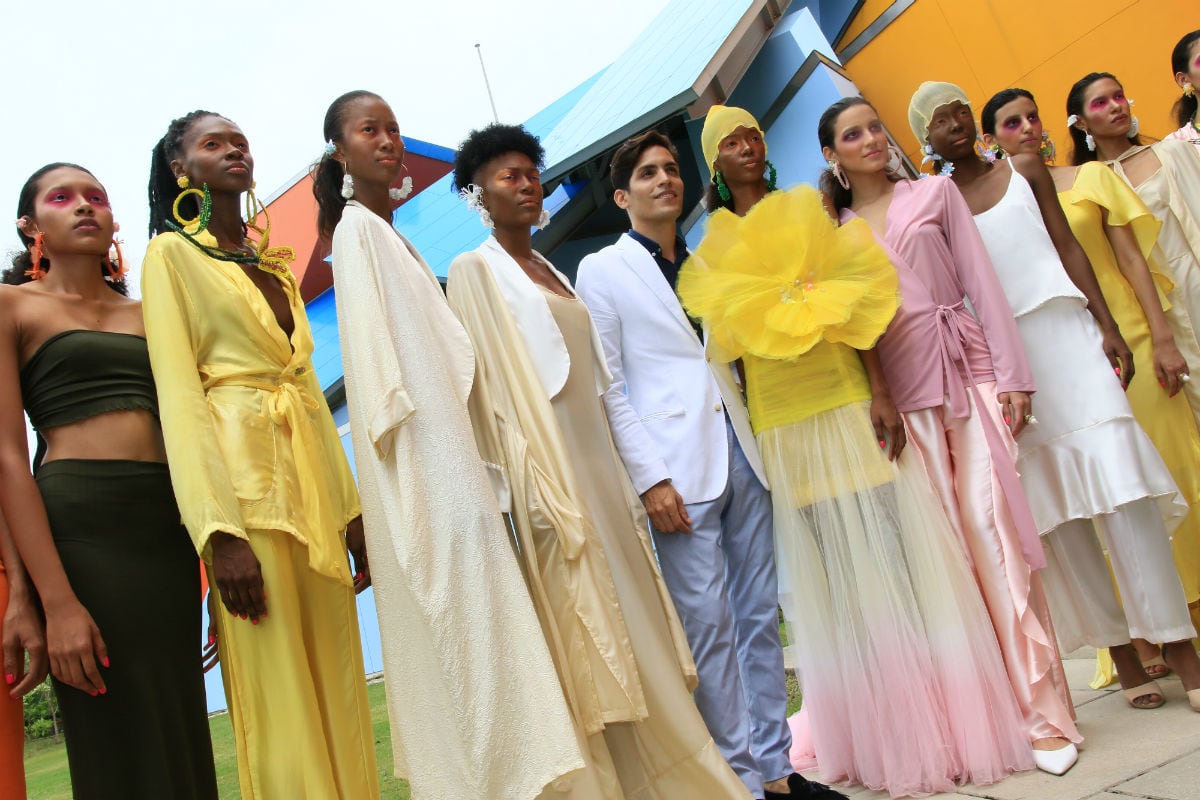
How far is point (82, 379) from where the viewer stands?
2652 mm

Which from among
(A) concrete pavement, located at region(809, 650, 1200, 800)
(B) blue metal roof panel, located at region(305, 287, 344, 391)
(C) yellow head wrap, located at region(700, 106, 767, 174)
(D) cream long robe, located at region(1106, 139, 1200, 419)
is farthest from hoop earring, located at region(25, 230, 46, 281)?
(B) blue metal roof panel, located at region(305, 287, 344, 391)

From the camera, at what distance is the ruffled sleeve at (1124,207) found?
4203 millimetres

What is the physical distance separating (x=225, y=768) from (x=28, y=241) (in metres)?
4.53

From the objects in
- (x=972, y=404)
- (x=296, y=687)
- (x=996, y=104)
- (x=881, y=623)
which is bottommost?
(x=881, y=623)

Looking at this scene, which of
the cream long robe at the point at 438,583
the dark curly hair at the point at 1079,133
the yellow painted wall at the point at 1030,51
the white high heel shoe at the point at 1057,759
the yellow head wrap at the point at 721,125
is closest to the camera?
the cream long robe at the point at 438,583

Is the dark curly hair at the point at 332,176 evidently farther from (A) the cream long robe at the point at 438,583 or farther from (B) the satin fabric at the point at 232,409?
(A) the cream long robe at the point at 438,583

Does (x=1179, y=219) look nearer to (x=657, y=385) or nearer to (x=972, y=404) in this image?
(x=972, y=404)

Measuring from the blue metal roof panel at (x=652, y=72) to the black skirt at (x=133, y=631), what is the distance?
6.38m

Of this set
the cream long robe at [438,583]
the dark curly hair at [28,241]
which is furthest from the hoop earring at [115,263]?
the cream long robe at [438,583]

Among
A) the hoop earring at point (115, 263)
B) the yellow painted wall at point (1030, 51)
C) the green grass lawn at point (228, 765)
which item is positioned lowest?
the green grass lawn at point (228, 765)

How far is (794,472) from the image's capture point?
3.50 metres

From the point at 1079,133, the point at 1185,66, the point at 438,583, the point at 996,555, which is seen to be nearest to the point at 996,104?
the point at 1079,133

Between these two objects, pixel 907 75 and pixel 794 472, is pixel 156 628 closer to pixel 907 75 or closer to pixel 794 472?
pixel 794 472

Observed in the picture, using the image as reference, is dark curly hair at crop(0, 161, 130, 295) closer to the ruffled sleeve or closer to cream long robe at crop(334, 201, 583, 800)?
cream long robe at crop(334, 201, 583, 800)
